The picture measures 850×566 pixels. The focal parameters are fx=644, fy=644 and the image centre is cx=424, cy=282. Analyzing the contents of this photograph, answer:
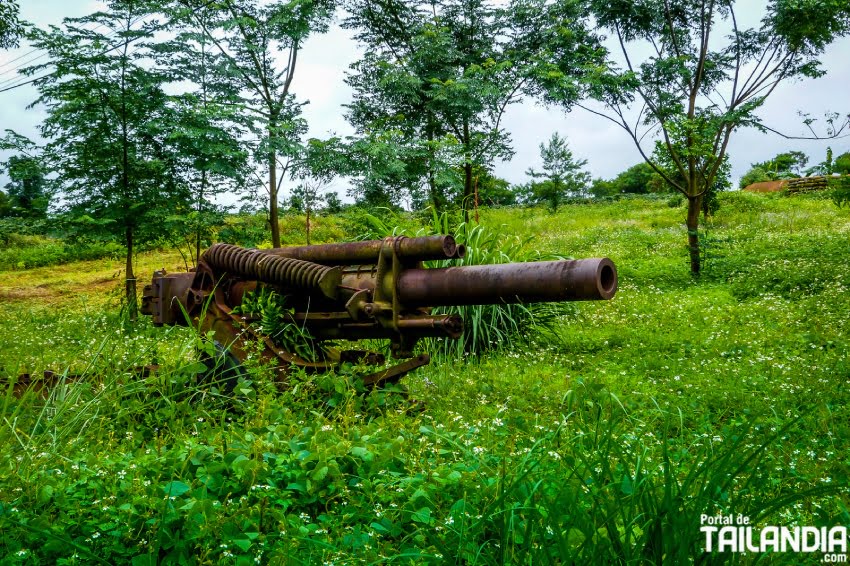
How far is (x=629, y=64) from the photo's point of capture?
13.2m

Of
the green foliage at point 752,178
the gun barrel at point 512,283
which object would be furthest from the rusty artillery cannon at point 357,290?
the green foliage at point 752,178

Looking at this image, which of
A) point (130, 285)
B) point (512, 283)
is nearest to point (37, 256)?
point (130, 285)

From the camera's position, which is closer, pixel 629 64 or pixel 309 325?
pixel 309 325

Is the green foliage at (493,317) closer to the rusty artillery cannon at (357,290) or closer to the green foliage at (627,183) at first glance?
the rusty artillery cannon at (357,290)

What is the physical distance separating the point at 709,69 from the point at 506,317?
8546mm

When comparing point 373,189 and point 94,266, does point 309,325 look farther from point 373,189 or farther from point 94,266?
point 94,266

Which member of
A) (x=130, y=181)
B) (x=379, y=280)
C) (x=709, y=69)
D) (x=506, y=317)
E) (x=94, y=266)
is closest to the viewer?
(x=379, y=280)

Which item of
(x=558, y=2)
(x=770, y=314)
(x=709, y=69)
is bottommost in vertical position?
(x=770, y=314)

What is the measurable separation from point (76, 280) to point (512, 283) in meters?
17.8

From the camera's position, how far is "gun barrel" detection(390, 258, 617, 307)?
3.57 m

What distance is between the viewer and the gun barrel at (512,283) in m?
3.57

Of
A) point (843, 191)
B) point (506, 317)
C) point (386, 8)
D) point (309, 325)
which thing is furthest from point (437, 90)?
point (309, 325)

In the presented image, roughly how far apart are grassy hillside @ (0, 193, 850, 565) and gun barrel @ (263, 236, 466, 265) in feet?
2.86

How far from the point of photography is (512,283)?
391 cm
